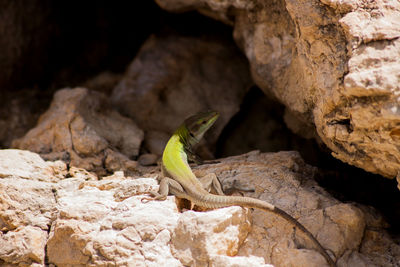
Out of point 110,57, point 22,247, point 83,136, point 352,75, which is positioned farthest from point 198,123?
point 110,57

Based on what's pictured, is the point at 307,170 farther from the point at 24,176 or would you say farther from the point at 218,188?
the point at 24,176

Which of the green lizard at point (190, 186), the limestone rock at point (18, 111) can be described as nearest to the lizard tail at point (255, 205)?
the green lizard at point (190, 186)

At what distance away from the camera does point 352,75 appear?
9.80 ft

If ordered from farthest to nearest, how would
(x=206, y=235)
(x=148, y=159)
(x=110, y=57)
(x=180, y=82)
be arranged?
1. (x=110, y=57)
2. (x=180, y=82)
3. (x=148, y=159)
4. (x=206, y=235)

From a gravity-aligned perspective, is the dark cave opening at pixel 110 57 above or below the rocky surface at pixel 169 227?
above

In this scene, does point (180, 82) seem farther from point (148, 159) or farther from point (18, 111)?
point (18, 111)

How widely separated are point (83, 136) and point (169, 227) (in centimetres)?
202

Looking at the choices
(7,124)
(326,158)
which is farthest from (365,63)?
(7,124)

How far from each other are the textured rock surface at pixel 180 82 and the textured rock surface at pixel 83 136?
2.38ft

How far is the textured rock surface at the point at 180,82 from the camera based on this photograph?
6090mm

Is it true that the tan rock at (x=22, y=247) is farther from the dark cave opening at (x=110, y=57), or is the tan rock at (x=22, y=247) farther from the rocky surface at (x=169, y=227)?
the dark cave opening at (x=110, y=57)

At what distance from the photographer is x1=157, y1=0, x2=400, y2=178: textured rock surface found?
2924 millimetres

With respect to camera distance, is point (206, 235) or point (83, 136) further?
point (83, 136)

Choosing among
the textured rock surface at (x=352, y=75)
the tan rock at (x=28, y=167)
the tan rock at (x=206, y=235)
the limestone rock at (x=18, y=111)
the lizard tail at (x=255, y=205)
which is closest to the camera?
the textured rock surface at (x=352, y=75)
